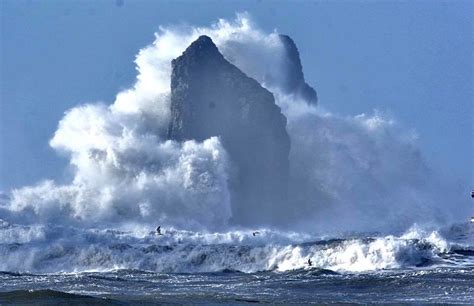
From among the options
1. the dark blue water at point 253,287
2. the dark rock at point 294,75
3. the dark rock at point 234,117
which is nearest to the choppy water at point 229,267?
the dark blue water at point 253,287

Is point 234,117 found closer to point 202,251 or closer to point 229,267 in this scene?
point 202,251

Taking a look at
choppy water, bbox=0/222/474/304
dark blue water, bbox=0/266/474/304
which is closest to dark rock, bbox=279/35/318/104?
choppy water, bbox=0/222/474/304

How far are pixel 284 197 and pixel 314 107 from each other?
673 inches

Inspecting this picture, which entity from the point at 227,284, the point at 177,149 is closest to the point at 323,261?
the point at 227,284

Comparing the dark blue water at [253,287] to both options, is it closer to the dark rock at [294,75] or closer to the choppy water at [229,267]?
the choppy water at [229,267]

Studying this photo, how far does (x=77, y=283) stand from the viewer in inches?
1832

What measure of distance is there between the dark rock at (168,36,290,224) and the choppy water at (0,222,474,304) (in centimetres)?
3023

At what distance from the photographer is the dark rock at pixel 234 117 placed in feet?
343

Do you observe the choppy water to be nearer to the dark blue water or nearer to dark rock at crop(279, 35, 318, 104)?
the dark blue water

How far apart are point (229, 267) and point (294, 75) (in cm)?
7333

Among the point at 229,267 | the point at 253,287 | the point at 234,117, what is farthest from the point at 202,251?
the point at 234,117

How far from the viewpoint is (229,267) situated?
5919 centimetres

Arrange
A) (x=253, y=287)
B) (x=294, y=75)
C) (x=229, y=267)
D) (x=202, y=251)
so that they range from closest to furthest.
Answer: (x=253, y=287) → (x=229, y=267) → (x=202, y=251) → (x=294, y=75)

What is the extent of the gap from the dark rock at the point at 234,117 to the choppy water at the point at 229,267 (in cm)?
3023
